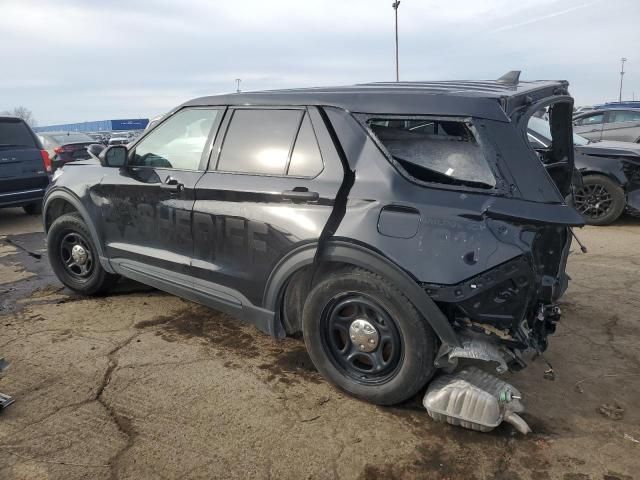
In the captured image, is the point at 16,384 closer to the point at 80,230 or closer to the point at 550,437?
the point at 80,230

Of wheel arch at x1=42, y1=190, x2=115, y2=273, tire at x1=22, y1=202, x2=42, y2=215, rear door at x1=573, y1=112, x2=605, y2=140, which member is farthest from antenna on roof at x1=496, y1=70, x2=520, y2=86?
rear door at x1=573, y1=112, x2=605, y2=140

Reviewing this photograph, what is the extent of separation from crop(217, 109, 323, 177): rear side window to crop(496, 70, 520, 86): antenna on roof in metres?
1.28

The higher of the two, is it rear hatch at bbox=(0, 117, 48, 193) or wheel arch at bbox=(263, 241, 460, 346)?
rear hatch at bbox=(0, 117, 48, 193)

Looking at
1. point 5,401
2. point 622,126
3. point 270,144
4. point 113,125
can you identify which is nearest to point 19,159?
point 5,401

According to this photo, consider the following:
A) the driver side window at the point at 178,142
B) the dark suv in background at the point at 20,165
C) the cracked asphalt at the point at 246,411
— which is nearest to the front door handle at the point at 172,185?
the driver side window at the point at 178,142

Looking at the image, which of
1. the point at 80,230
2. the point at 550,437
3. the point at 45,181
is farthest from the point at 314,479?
the point at 45,181

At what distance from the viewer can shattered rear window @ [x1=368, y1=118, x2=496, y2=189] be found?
8.29ft

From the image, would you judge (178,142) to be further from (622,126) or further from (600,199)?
(622,126)

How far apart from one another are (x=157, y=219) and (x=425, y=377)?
220 cm

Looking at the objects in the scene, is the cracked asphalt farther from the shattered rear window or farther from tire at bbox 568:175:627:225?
tire at bbox 568:175:627:225

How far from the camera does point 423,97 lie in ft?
8.54

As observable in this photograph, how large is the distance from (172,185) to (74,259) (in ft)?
5.43

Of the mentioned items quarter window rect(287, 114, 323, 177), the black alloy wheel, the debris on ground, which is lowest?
the debris on ground

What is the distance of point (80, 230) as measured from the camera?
14.4 feet
